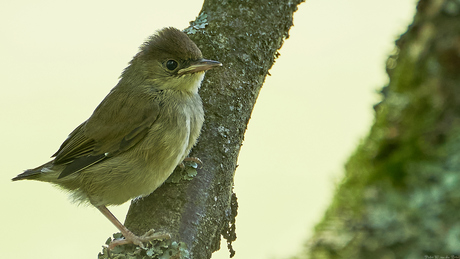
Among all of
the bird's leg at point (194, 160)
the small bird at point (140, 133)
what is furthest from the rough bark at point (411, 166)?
the small bird at point (140, 133)

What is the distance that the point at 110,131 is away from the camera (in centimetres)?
346

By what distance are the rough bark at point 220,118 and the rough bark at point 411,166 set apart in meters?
1.62

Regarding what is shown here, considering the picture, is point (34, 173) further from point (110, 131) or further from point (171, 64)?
point (171, 64)

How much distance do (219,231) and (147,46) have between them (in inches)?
61.9

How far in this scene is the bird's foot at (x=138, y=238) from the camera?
2.81 meters

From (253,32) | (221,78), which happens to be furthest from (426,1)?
(221,78)

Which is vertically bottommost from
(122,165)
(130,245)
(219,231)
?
(130,245)

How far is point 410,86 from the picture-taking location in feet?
16.3

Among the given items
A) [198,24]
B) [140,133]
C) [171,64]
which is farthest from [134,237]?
[198,24]

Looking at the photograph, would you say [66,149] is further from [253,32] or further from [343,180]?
[343,180]

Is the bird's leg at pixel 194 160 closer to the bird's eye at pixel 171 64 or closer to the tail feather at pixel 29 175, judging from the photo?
the bird's eye at pixel 171 64

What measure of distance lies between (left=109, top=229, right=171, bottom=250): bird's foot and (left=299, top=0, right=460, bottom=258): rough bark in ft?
7.14

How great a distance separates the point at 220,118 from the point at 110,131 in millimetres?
800

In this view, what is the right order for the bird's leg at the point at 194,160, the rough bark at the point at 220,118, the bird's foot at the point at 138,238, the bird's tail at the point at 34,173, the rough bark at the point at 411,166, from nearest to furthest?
the bird's foot at the point at 138,238 < the rough bark at the point at 220,118 < the bird's leg at the point at 194,160 < the bird's tail at the point at 34,173 < the rough bark at the point at 411,166
